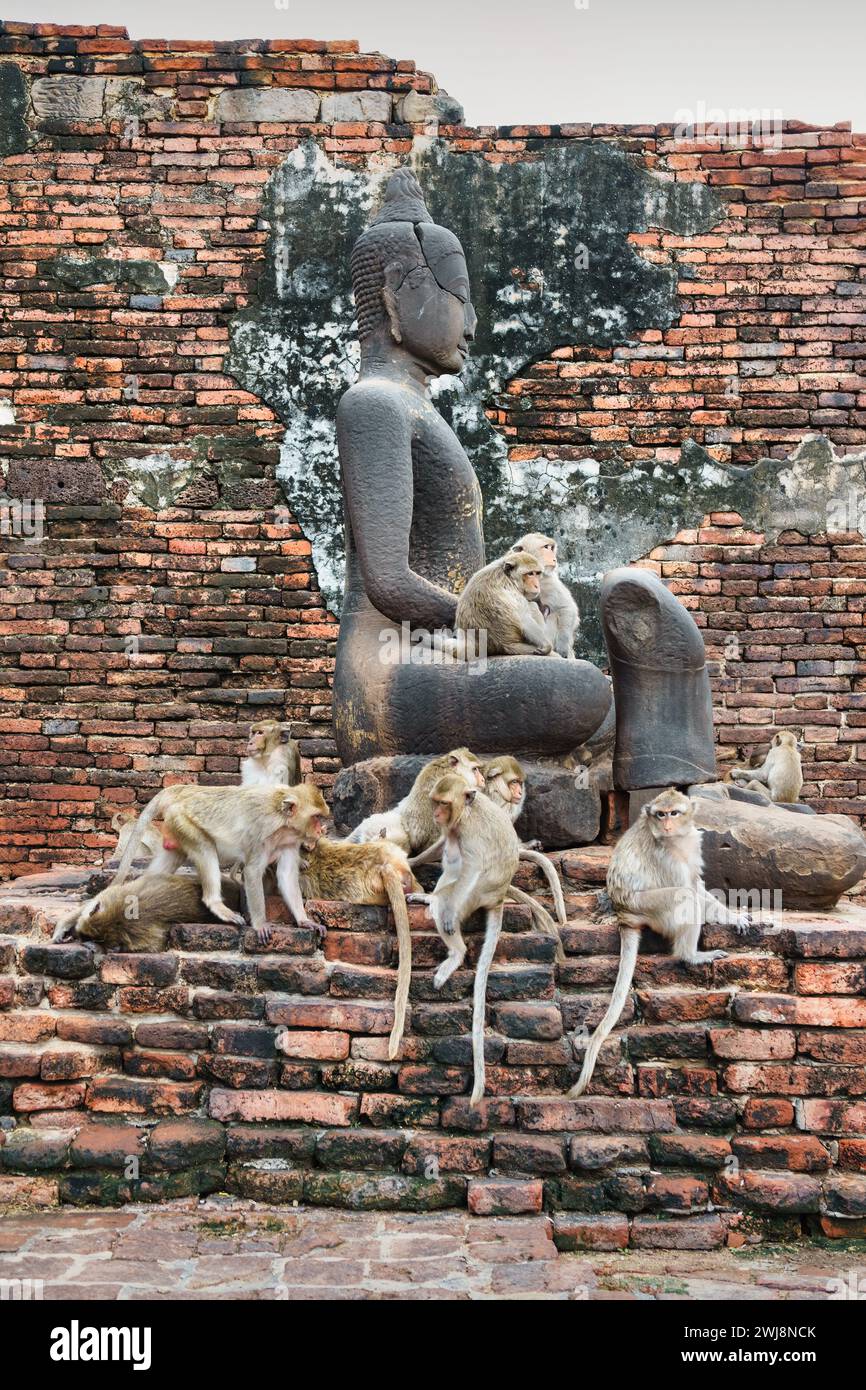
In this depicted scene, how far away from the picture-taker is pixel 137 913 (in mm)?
4305

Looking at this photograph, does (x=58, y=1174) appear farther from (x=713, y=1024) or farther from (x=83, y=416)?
(x=83, y=416)

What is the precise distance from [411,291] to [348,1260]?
3.60 meters

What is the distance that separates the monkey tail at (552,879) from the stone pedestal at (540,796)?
18cm

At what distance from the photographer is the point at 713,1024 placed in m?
4.16

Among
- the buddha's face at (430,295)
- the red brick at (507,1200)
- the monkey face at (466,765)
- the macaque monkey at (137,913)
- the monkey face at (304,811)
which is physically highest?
the buddha's face at (430,295)

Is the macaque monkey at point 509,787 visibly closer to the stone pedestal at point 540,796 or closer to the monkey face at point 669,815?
the stone pedestal at point 540,796

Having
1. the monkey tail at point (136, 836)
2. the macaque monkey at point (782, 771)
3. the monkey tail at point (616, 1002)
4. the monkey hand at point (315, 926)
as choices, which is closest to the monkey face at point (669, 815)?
the monkey tail at point (616, 1002)

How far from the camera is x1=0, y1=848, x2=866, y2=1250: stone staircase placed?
3846mm

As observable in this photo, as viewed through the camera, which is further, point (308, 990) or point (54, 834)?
point (54, 834)

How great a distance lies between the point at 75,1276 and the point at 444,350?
12.0 feet

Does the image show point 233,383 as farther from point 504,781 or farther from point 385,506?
point 504,781

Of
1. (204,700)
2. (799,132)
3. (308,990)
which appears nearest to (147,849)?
(308,990)

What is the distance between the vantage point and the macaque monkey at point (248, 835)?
432cm

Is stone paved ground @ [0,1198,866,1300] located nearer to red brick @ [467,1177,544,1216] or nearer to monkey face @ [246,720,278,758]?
red brick @ [467,1177,544,1216]
